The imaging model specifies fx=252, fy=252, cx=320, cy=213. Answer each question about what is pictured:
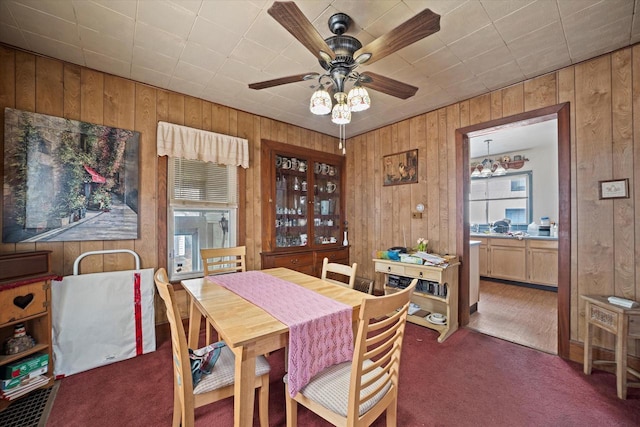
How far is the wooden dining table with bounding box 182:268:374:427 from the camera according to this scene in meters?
1.15

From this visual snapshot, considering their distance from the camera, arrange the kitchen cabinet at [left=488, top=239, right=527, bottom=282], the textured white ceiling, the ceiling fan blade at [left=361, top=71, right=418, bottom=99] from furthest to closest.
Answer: the kitchen cabinet at [left=488, top=239, right=527, bottom=282] < the ceiling fan blade at [left=361, top=71, right=418, bottom=99] < the textured white ceiling

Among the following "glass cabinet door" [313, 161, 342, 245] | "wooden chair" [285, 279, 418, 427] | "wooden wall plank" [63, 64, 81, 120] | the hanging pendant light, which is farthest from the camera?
the hanging pendant light

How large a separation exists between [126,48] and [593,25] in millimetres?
3577

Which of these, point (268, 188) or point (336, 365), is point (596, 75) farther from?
point (268, 188)

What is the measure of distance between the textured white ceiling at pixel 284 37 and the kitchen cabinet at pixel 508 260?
3419 mm

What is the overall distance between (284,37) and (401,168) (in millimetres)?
2301

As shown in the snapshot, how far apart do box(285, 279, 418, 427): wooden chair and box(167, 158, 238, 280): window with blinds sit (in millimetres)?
2133

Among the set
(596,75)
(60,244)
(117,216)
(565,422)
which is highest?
(596,75)

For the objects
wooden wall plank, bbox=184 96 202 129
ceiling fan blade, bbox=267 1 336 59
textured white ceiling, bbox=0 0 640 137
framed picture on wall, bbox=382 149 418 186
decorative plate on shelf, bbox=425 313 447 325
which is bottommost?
decorative plate on shelf, bbox=425 313 447 325

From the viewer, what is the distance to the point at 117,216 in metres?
2.45

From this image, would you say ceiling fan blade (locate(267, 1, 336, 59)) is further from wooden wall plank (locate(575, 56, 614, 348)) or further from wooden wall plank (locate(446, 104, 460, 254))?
wooden wall plank (locate(575, 56, 614, 348))

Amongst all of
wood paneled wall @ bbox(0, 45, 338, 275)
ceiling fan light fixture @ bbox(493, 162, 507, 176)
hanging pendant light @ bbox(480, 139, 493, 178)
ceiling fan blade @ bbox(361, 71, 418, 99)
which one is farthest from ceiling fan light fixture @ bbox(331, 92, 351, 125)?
ceiling fan light fixture @ bbox(493, 162, 507, 176)

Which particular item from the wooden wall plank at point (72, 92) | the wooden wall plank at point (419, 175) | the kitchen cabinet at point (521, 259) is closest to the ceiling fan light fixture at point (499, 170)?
the kitchen cabinet at point (521, 259)

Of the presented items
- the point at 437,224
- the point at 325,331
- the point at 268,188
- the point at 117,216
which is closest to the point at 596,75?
the point at 437,224
